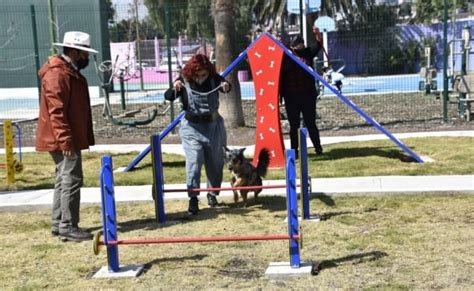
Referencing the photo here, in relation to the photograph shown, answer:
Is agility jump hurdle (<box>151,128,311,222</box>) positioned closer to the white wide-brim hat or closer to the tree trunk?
the white wide-brim hat

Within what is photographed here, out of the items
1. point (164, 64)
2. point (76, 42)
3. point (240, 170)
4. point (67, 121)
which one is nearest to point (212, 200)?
point (240, 170)

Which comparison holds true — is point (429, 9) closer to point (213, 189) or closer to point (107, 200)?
point (213, 189)

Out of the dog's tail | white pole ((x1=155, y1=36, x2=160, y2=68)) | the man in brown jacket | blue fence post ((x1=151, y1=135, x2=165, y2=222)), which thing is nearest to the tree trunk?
the dog's tail

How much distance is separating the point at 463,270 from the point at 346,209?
2.23 metres

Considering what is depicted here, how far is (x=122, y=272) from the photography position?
16.9ft

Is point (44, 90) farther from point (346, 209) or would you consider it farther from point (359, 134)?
point (359, 134)

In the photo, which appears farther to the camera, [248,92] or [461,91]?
[248,92]

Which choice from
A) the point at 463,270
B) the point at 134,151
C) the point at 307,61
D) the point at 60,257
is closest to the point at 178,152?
the point at 134,151

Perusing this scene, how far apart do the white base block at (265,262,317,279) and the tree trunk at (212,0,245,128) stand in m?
8.46

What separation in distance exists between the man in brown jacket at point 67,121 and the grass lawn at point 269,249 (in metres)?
0.39

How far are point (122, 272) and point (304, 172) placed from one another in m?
2.14

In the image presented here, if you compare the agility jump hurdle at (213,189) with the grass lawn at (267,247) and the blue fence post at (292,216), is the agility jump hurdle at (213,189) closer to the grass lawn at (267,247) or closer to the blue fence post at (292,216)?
the grass lawn at (267,247)

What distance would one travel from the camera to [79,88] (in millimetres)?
6035

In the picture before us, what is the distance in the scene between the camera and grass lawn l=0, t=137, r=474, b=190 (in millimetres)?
8844
